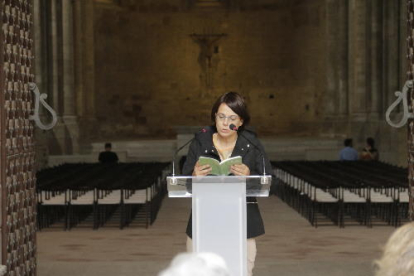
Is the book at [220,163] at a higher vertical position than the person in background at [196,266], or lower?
higher

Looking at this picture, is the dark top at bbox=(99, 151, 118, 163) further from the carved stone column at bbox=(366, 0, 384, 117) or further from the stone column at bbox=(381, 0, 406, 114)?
the carved stone column at bbox=(366, 0, 384, 117)

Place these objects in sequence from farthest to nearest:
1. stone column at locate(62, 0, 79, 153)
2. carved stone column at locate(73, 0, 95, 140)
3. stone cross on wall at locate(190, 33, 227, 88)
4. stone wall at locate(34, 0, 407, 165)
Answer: stone cross on wall at locate(190, 33, 227, 88), stone wall at locate(34, 0, 407, 165), carved stone column at locate(73, 0, 95, 140), stone column at locate(62, 0, 79, 153)

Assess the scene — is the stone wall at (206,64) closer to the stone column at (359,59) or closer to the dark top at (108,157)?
the stone column at (359,59)

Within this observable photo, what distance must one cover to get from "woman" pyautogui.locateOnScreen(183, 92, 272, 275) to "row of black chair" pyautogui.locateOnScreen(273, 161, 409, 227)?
24.3ft

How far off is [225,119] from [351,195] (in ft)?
28.9

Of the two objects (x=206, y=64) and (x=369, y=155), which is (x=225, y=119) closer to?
(x=369, y=155)

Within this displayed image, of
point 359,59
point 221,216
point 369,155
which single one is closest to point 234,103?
point 221,216

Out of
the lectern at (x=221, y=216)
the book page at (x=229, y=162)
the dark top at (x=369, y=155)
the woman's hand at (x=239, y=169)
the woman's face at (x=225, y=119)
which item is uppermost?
the woman's face at (x=225, y=119)

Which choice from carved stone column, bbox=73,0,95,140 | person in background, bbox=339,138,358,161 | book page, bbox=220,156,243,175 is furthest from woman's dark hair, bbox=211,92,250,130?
carved stone column, bbox=73,0,95,140

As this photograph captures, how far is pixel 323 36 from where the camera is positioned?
1204 inches

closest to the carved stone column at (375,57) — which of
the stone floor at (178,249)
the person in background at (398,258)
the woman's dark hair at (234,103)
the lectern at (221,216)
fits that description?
the stone floor at (178,249)

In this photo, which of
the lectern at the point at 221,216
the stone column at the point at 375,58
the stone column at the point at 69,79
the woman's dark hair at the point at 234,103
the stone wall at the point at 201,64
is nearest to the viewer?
the lectern at the point at 221,216

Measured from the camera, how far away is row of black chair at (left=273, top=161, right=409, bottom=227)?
41.5ft

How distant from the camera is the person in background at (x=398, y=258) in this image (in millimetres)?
2260
